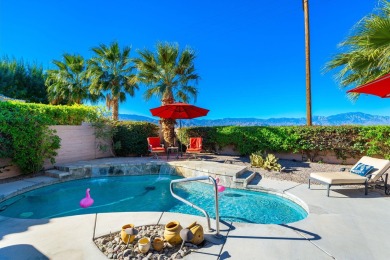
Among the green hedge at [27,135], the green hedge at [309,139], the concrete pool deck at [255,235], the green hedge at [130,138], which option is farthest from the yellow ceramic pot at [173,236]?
the green hedge at [130,138]

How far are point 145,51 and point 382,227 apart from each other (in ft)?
41.3

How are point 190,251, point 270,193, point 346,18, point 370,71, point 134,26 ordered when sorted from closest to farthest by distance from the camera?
point 190,251 < point 270,193 < point 370,71 < point 346,18 < point 134,26

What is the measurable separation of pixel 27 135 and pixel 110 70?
426 inches

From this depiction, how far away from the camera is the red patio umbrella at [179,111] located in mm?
10664

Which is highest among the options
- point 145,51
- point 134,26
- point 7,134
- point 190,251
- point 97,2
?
point 134,26

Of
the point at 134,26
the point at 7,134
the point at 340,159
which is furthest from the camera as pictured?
the point at 134,26

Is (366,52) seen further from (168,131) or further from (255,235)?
(168,131)

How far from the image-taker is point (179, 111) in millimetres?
10961

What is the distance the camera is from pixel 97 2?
1305cm

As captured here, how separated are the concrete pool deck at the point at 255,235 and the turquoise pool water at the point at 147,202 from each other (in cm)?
94

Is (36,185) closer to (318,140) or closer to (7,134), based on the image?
(7,134)

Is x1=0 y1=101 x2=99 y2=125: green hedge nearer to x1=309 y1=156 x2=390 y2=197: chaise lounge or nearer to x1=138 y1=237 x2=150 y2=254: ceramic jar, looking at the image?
x1=138 y1=237 x2=150 y2=254: ceramic jar

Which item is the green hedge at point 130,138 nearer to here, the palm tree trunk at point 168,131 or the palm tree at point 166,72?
the palm tree trunk at point 168,131

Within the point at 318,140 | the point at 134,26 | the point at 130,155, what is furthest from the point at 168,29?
the point at 318,140
